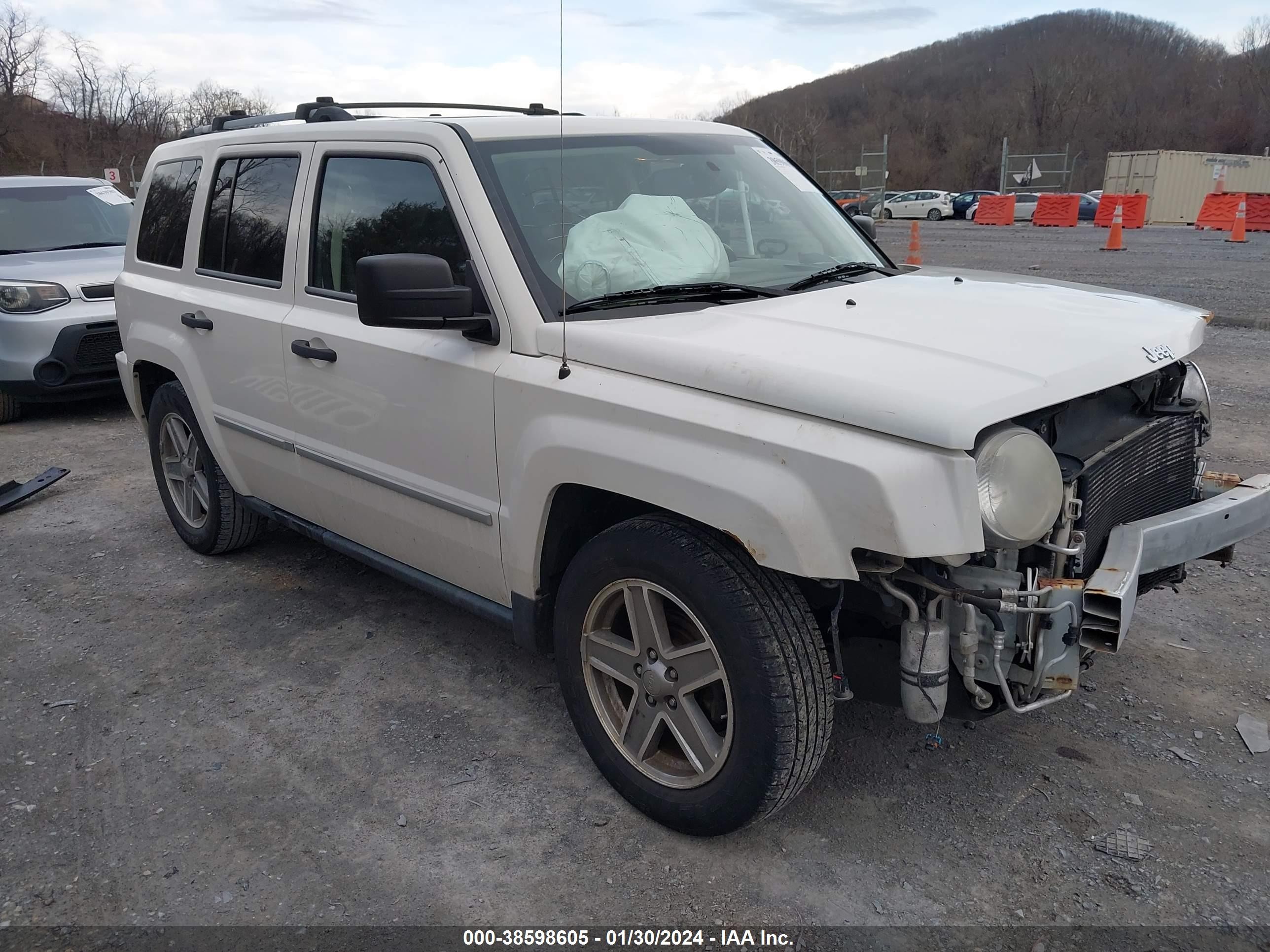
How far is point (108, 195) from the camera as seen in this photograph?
31.1 ft

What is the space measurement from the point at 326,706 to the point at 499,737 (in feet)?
2.25

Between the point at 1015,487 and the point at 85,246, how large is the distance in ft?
29.2

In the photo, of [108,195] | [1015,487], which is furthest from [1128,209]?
[1015,487]

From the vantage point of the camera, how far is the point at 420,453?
330 cm

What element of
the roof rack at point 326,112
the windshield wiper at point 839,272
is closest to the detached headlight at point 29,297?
the roof rack at point 326,112

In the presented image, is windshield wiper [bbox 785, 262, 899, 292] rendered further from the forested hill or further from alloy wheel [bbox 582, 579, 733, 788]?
the forested hill

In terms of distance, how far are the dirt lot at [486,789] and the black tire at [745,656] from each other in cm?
23

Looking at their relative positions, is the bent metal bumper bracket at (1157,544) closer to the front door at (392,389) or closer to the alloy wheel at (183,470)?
the front door at (392,389)

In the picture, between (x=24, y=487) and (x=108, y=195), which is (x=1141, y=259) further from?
(x=24, y=487)

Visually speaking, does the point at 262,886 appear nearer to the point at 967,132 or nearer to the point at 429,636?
the point at 429,636

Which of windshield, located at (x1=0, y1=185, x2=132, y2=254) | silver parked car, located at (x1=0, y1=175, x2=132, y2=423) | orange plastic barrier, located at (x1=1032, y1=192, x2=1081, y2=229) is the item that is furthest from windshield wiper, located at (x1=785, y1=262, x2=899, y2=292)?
orange plastic barrier, located at (x1=1032, y1=192, x2=1081, y2=229)

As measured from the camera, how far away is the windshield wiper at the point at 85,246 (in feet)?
28.5

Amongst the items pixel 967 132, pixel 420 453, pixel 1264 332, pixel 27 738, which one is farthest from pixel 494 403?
pixel 967 132

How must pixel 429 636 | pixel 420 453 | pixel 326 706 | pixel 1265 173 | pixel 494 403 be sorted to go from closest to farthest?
pixel 494 403 → pixel 420 453 → pixel 326 706 → pixel 429 636 → pixel 1265 173
